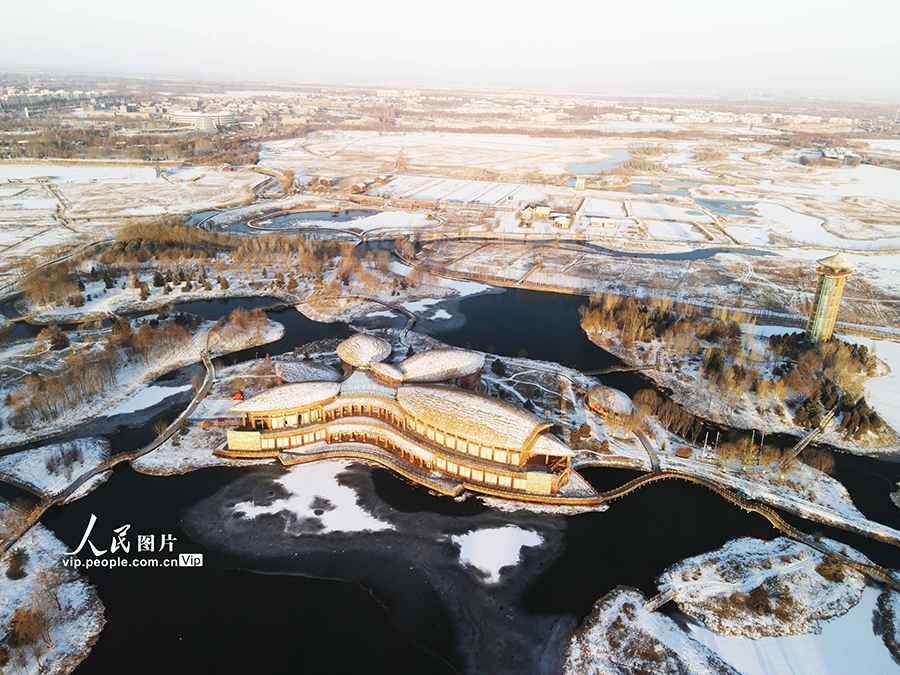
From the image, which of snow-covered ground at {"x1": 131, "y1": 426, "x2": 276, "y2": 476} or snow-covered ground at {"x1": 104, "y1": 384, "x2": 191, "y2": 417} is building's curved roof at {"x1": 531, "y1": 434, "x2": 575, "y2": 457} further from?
snow-covered ground at {"x1": 104, "y1": 384, "x2": 191, "y2": 417}

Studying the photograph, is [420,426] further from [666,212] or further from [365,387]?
[666,212]

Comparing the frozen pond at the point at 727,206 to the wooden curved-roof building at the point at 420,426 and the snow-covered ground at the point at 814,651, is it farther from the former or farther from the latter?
the snow-covered ground at the point at 814,651

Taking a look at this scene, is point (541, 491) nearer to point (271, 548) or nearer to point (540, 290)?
point (271, 548)

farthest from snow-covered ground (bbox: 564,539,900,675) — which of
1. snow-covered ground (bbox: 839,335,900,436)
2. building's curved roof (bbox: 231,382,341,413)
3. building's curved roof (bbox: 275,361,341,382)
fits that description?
building's curved roof (bbox: 275,361,341,382)

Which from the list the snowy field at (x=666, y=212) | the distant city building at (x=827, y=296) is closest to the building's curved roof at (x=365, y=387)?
the distant city building at (x=827, y=296)

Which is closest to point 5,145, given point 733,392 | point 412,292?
point 412,292
